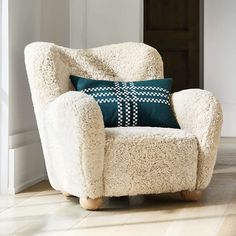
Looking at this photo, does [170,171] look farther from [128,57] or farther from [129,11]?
[129,11]

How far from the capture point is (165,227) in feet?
7.67

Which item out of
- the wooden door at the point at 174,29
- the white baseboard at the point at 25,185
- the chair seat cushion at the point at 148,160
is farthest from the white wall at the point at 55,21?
the wooden door at the point at 174,29

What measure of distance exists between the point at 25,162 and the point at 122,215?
2.97 feet

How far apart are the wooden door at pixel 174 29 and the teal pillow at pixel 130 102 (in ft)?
7.27

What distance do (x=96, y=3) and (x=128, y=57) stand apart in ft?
2.46

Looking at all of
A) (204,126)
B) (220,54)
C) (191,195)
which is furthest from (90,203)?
(220,54)

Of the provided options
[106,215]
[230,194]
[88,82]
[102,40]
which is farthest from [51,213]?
[102,40]

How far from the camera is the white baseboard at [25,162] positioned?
309 cm

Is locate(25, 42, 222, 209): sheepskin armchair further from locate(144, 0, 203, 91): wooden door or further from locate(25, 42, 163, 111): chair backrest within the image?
locate(144, 0, 203, 91): wooden door

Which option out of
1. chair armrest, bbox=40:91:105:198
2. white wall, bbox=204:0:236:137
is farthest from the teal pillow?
white wall, bbox=204:0:236:137

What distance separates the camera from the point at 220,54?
6262mm

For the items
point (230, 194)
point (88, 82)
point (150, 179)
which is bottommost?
point (230, 194)

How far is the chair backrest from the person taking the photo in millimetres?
2875

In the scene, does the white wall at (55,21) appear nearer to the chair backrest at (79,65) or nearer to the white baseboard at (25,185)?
the chair backrest at (79,65)
